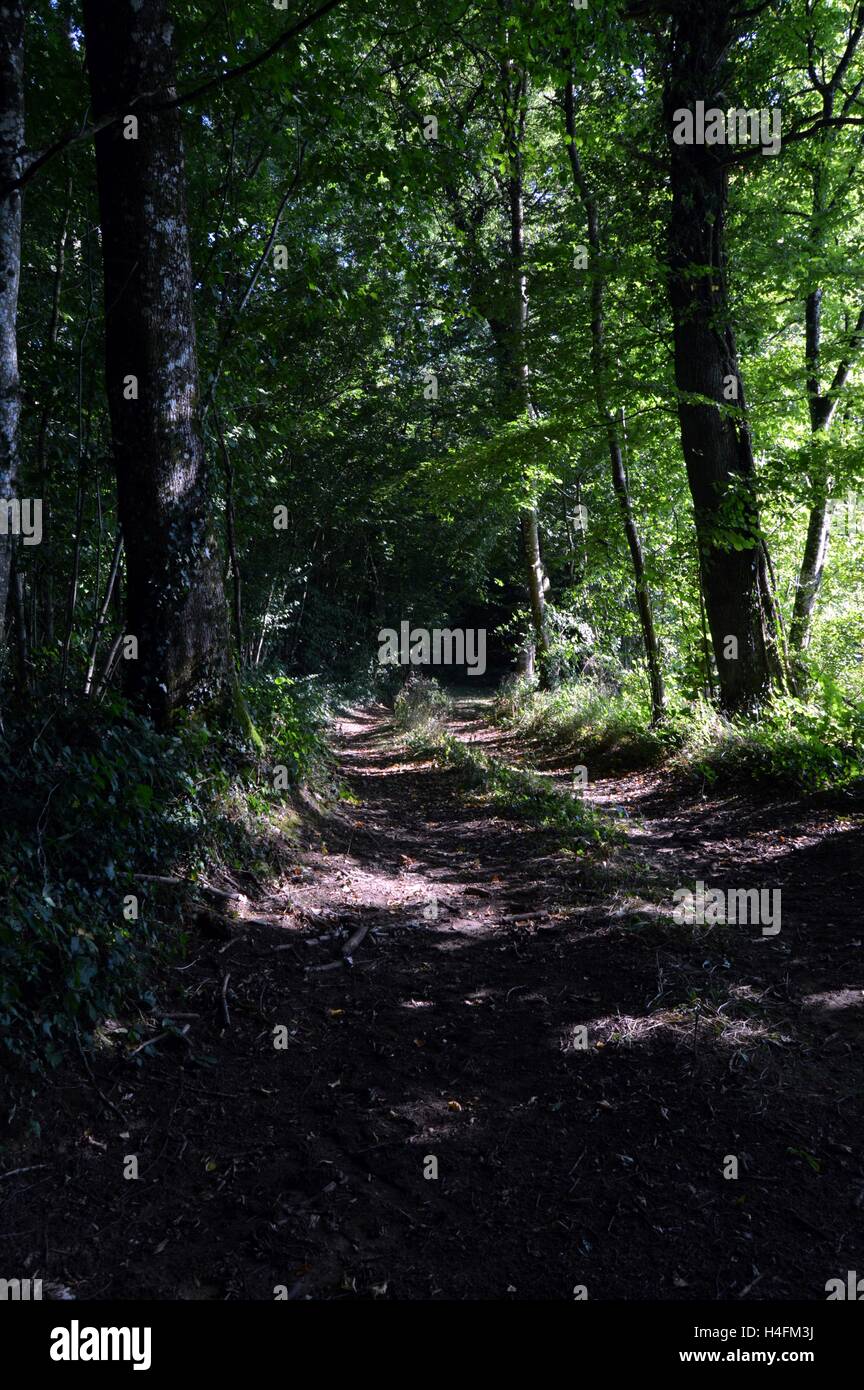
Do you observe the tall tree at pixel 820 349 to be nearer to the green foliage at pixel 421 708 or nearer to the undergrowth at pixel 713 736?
the undergrowth at pixel 713 736

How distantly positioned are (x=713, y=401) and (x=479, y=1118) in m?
8.22

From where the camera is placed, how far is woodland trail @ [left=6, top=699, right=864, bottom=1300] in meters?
2.48

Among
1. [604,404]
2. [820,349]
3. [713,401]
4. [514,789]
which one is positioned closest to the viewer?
[713,401]

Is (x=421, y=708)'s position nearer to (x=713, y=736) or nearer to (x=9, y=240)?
(x=713, y=736)

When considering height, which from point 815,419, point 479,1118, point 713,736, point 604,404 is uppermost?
point 815,419

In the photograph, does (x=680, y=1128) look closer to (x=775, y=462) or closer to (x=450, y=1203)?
(x=450, y=1203)

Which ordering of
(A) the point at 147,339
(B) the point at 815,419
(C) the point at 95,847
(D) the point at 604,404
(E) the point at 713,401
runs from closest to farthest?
(C) the point at 95,847
(A) the point at 147,339
(E) the point at 713,401
(D) the point at 604,404
(B) the point at 815,419

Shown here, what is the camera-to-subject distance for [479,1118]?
10.5 feet

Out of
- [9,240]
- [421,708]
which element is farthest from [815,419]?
[9,240]

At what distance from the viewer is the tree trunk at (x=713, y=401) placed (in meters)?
8.86

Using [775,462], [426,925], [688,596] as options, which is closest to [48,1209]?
[426,925]

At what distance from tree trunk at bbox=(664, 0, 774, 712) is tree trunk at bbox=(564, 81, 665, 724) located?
0.90 metres

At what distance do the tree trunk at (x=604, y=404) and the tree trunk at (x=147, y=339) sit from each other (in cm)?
542
